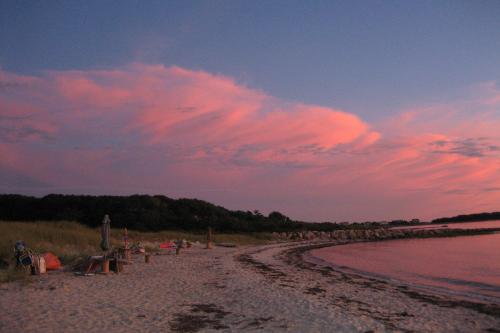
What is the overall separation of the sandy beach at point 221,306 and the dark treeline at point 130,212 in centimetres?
4046

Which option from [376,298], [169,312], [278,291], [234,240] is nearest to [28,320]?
[169,312]

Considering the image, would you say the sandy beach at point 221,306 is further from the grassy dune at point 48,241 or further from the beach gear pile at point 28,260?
the grassy dune at point 48,241

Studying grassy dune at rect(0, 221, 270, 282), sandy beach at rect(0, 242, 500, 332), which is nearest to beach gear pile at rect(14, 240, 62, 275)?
grassy dune at rect(0, 221, 270, 282)

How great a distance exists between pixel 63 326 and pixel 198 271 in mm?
8854

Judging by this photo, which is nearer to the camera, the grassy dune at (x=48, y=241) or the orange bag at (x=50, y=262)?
the orange bag at (x=50, y=262)

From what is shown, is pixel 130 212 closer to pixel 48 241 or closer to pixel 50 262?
pixel 48 241

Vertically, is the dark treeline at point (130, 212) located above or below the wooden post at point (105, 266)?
above

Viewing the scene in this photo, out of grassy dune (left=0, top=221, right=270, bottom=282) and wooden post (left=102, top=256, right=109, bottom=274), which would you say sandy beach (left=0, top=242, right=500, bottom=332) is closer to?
wooden post (left=102, top=256, right=109, bottom=274)

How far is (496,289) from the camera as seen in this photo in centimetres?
1589

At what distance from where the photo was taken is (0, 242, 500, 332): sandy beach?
27.2 ft

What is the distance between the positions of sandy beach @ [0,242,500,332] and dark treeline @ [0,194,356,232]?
133 feet

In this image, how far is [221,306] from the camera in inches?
396

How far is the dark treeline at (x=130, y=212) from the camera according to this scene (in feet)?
186

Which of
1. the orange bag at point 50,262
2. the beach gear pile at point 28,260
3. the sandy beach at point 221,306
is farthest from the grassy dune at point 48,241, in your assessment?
the sandy beach at point 221,306
